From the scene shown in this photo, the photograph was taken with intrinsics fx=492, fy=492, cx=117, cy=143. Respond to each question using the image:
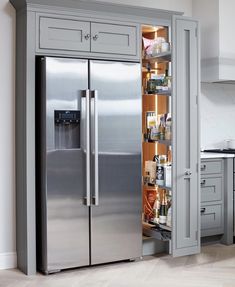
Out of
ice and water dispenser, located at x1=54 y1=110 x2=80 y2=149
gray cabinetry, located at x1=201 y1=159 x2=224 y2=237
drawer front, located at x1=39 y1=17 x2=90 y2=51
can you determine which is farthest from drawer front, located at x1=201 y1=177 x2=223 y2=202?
drawer front, located at x1=39 y1=17 x2=90 y2=51

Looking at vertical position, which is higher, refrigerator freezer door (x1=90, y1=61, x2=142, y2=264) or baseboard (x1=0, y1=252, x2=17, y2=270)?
refrigerator freezer door (x1=90, y1=61, x2=142, y2=264)

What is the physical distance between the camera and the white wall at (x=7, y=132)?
405 cm

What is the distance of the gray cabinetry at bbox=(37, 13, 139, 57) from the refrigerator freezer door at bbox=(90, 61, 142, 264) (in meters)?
0.14

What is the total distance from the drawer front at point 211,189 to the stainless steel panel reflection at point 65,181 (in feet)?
4.11

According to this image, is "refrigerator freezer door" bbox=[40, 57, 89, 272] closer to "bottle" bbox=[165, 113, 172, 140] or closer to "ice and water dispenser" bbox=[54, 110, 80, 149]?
"ice and water dispenser" bbox=[54, 110, 80, 149]

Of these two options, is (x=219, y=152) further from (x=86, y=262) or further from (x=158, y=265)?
(x=86, y=262)

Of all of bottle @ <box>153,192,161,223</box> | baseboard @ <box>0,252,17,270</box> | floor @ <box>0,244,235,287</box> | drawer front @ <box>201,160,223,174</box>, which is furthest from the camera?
drawer front @ <box>201,160,223,174</box>

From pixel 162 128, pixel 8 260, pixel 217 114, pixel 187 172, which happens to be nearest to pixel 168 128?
pixel 162 128

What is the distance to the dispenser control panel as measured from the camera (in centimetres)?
387

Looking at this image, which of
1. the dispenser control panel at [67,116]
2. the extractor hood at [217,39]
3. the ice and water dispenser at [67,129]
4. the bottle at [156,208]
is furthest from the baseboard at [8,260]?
the extractor hood at [217,39]

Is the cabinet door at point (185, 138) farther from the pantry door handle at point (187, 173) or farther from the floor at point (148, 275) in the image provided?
the floor at point (148, 275)

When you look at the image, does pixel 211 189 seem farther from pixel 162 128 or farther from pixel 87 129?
pixel 87 129

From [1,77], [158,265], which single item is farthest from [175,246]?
[1,77]

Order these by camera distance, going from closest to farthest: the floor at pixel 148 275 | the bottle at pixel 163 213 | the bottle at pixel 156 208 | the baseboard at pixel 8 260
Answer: the floor at pixel 148 275
the baseboard at pixel 8 260
the bottle at pixel 163 213
the bottle at pixel 156 208
